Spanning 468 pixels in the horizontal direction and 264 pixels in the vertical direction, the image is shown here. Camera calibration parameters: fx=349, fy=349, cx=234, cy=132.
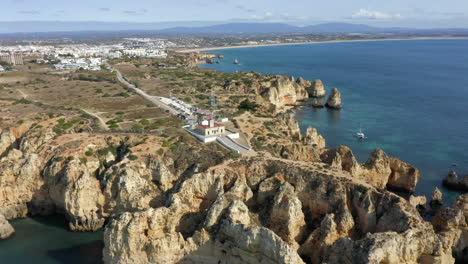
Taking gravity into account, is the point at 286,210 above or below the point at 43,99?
below

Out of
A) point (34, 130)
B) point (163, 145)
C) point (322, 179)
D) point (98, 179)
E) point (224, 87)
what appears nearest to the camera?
point (322, 179)

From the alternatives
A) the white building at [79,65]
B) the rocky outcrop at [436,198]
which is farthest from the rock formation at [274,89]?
the white building at [79,65]

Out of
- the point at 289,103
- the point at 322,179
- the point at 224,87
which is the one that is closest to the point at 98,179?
the point at 322,179

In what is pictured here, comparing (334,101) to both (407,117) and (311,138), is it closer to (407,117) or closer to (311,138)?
(407,117)

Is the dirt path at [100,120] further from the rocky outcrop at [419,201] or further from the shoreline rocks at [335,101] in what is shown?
the shoreline rocks at [335,101]

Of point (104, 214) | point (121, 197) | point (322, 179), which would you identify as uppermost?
point (322, 179)

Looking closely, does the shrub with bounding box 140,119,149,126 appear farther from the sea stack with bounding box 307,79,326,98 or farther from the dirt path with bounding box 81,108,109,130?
the sea stack with bounding box 307,79,326,98

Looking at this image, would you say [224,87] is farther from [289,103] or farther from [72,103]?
[72,103]
